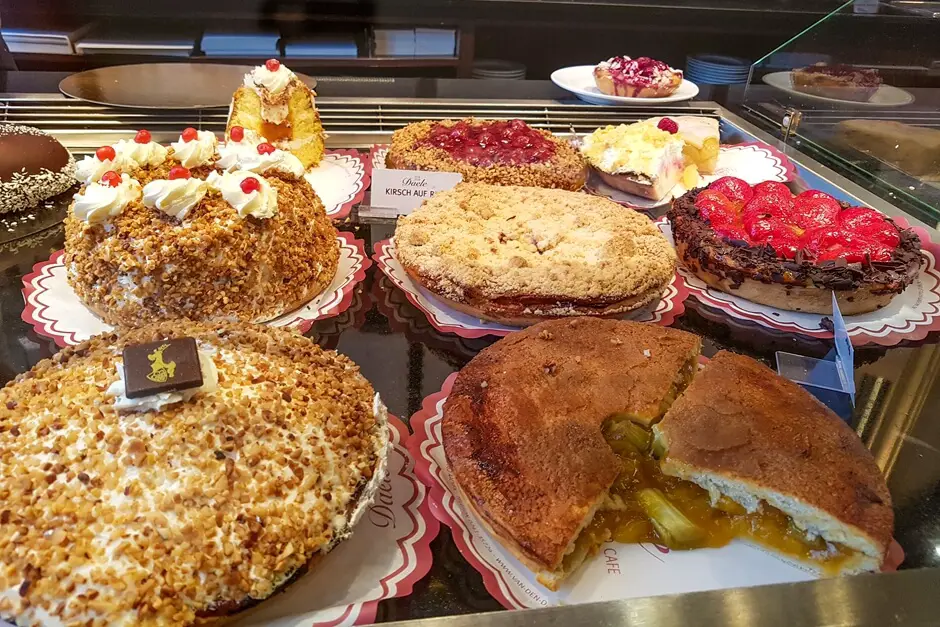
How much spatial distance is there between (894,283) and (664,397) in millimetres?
1161

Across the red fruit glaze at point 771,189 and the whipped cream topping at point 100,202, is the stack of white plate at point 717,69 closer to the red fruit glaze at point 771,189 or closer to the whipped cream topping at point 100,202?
the red fruit glaze at point 771,189

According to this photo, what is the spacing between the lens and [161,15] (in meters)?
5.20

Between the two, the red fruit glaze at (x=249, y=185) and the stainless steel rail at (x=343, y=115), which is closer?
the red fruit glaze at (x=249, y=185)

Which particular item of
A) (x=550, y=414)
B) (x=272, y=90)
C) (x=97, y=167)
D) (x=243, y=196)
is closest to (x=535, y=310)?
(x=550, y=414)

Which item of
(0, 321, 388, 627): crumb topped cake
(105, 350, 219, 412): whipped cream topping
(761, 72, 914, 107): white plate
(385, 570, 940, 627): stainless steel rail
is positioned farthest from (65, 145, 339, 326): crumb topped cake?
(761, 72, 914, 107): white plate

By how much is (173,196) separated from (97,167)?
12.4 inches

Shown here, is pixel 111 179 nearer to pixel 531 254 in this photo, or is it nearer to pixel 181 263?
pixel 181 263

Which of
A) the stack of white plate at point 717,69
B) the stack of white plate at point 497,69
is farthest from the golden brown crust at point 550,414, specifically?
the stack of white plate at point 717,69

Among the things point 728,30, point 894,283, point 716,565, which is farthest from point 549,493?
point 728,30

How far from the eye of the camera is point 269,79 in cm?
311

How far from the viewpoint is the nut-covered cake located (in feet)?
7.57

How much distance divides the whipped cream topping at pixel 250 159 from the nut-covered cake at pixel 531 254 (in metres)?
0.48

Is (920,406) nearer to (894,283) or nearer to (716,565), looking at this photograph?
(894,283)

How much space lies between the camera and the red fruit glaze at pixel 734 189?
291 centimetres
